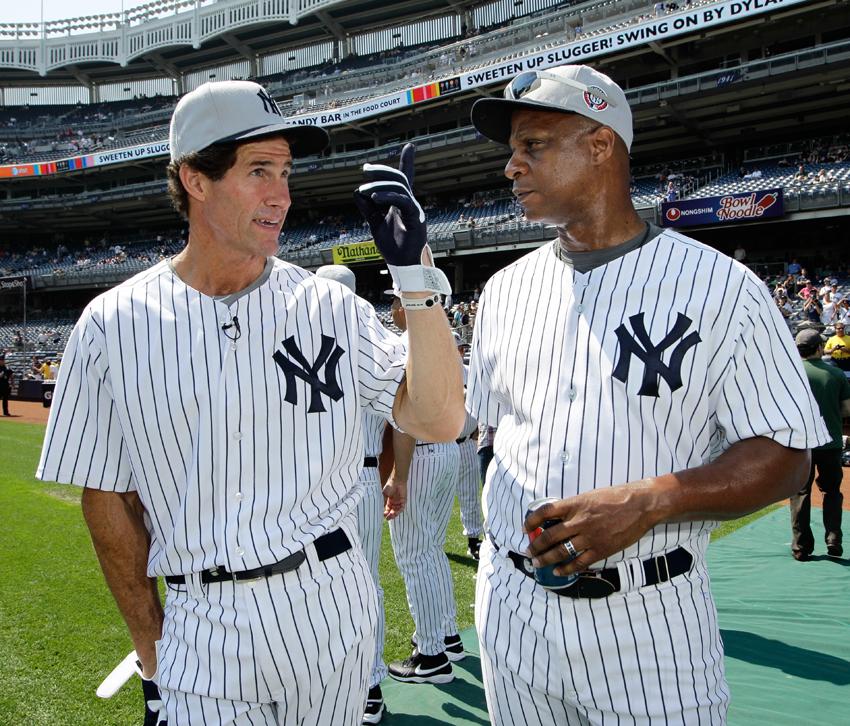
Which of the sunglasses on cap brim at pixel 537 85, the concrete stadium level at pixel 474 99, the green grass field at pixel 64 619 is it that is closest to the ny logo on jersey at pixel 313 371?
the sunglasses on cap brim at pixel 537 85

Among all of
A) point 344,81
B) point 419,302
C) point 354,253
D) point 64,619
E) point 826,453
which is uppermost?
point 344,81

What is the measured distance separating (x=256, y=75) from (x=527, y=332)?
147 feet

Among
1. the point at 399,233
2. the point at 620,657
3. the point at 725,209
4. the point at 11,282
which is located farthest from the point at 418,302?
the point at 11,282

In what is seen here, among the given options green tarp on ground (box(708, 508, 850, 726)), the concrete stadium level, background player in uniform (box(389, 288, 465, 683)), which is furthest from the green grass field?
the concrete stadium level

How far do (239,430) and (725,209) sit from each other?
69.8 feet

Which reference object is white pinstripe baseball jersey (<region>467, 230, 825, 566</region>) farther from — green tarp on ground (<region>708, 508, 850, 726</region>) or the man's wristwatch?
green tarp on ground (<region>708, 508, 850, 726</region>)

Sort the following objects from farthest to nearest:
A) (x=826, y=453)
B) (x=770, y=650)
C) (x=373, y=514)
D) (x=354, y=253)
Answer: (x=354, y=253), (x=826, y=453), (x=770, y=650), (x=373, y=514)

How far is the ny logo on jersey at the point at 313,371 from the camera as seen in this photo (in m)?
1.89

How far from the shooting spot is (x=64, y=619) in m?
4.99

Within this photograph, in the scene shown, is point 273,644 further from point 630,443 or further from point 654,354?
point 654,354

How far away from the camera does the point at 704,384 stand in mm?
1819

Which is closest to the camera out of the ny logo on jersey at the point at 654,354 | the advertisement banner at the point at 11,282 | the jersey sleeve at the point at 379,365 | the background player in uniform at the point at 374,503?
the ny logo on jersey at the point at 654,354

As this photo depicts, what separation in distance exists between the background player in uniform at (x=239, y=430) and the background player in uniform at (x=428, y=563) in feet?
6.29

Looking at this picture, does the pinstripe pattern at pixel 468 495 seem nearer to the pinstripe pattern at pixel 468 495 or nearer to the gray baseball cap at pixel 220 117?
the pinstripe pattern at pixel 468 495
